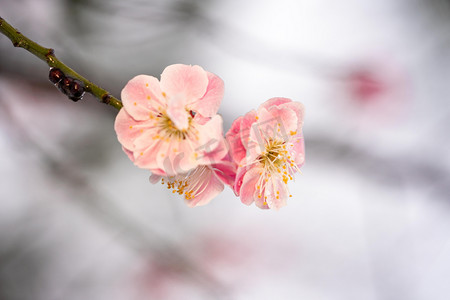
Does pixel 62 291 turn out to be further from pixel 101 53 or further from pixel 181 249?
pixel 101 53

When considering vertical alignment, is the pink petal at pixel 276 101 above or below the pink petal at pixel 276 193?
above

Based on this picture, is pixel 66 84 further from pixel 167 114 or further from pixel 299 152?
pixel 299 152

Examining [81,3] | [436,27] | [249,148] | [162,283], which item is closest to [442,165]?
[436,27]

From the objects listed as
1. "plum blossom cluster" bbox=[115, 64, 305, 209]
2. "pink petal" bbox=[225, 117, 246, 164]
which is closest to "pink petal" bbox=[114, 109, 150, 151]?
"plum blossom cluster" bbox=[115, 64, 305, 209]

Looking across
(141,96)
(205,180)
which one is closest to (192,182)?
(205,180)

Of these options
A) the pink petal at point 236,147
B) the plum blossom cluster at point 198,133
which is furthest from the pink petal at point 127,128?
the pink petal at point 236,147

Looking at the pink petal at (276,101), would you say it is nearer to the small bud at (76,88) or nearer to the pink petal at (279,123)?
the pink petal at (279,123)
